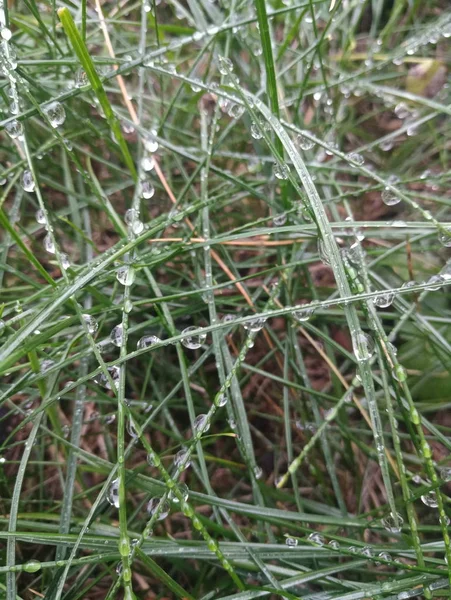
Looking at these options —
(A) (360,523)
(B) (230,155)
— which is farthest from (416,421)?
(B) (230,155)

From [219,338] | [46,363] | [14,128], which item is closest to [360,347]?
[219,338]

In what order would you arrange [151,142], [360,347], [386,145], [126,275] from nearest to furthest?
[360,347] < [126,275] < [151,142] < [386,145]

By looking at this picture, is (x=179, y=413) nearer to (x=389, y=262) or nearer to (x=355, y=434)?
(x=355, y=434)

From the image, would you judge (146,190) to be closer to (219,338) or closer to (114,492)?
(219,338)

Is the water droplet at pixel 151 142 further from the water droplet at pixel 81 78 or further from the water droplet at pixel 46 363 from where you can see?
the water droplet at pixel 46 363

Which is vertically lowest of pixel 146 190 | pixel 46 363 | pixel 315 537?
pixel 315 537
